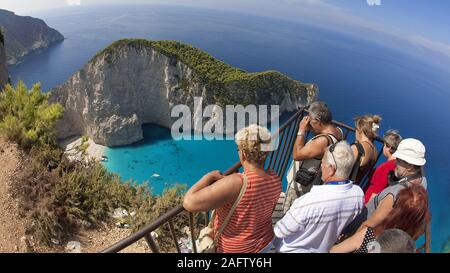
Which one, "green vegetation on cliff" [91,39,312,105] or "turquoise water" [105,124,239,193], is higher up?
"green vegetation on cliff" [91,39,312,105]

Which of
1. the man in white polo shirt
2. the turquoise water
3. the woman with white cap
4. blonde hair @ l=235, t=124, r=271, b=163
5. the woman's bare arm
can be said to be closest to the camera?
the woman's bare arm

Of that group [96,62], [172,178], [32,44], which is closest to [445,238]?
[172,178]

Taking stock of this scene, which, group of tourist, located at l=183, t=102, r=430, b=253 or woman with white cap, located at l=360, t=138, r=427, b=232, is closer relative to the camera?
group of tourist, located at l=183, t=102, r=430, b=253

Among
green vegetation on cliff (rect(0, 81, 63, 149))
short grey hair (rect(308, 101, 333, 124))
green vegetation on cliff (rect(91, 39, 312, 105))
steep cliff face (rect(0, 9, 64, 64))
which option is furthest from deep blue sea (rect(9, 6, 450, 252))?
short grey hair (rect(308, 101, 333, 124))

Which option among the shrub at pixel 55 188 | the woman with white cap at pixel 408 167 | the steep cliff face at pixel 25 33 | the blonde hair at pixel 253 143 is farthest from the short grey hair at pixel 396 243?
the steep cliff face at pixel 25 33

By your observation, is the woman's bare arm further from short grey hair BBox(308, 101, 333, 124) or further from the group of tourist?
short grey hair BBox(308, 101, 333, 124)

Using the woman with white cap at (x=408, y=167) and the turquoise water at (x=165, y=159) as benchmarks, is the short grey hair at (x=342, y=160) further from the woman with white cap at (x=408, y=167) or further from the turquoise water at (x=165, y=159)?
the turquoise water at (x=165, y=159)

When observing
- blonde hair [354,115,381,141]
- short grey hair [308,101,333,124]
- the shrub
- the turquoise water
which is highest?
short grey hair [308,101,333,124]
